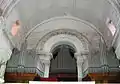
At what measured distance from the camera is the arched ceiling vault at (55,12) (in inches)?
240

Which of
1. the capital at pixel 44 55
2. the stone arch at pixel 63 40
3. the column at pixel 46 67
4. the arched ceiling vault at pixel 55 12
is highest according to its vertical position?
the arched ceiling vault at pixel 55 12

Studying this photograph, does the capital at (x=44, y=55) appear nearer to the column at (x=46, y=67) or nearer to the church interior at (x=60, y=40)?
the church interior at (x=60, y=40)

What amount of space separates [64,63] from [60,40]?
0.78m

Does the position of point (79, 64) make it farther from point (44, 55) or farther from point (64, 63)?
point (44, 55)

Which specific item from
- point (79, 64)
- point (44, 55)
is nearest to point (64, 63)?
point (79, 64)

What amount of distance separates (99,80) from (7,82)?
2.48 metres

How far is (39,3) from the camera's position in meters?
6.36

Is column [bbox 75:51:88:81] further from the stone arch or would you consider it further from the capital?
the capital

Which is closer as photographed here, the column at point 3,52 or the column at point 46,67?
the column at point 3,52

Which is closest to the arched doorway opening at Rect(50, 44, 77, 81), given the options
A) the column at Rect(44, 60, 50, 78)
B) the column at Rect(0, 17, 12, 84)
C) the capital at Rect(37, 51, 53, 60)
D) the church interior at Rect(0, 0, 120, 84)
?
the church interior at Rect(0, 0, 120, 84)

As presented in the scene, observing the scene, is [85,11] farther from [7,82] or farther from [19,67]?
[7,82]

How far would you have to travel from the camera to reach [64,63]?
22.8 feet

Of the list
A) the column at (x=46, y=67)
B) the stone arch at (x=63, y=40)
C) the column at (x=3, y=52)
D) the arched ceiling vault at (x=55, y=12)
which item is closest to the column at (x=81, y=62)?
the stone arch at (x=63, y=40)

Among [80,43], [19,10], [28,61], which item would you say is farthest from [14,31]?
[80,43]
